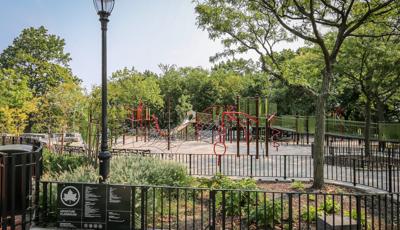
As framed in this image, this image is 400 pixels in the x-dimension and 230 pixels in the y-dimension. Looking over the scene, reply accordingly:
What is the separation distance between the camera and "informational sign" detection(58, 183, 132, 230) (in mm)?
6055

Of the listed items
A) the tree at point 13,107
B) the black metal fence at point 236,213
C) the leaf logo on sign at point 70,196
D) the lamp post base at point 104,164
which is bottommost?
the black metal fence at point 236,213

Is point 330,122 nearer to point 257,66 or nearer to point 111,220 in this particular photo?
point 257,66

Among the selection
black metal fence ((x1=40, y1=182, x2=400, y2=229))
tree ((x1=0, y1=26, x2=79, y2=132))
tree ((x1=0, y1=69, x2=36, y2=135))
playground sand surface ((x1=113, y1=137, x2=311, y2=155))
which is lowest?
playground sand surface ((x1=113, y1=137, x2=311, y2=155))

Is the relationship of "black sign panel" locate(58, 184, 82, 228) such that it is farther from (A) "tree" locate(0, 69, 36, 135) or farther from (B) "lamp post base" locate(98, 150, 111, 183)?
(A) "tree" locate(0, 69, 36, 135)

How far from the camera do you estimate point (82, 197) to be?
6184mm

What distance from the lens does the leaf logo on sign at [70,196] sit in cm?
622

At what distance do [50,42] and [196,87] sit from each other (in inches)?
816

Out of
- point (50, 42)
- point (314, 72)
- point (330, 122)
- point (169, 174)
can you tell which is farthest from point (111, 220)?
point (50, 42)

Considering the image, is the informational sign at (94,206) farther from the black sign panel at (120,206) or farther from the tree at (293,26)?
the tree at (293,26)

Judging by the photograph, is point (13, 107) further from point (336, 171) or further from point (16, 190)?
point (336, 171)

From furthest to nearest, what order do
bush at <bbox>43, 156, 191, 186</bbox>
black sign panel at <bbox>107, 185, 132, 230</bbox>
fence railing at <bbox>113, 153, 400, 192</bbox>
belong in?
1. fence railing at <bbox>113, 153, 400, 192</bbox>
2. bush at <bbox>43, 156, 191, 186</bbox>
3. black sign panel at <bbox>107, 185, 132, 230</bbox>

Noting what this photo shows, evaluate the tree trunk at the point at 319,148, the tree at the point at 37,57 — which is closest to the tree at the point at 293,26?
the tree trunk at the point at 319,148

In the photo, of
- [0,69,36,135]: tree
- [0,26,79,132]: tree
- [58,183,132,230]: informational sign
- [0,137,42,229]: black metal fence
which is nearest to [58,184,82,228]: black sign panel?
[58,183,132,230]: informational sign

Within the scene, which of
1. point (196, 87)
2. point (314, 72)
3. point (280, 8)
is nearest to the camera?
point (280, 8)
